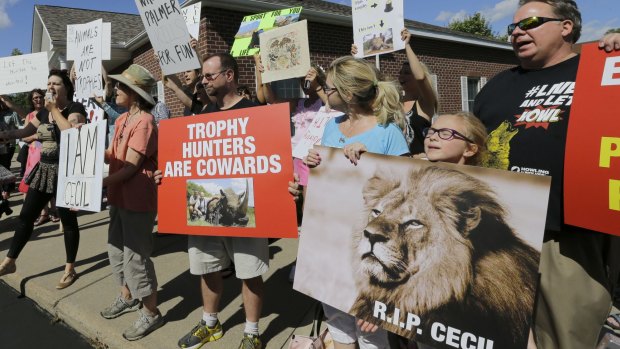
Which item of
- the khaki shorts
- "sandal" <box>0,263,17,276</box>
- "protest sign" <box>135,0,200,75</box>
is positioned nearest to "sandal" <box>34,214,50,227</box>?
"sandal" <box>0,263,17,276</box>

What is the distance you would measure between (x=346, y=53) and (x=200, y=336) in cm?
943

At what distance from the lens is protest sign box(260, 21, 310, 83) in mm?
3221

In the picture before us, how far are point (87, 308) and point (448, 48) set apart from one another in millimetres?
14289

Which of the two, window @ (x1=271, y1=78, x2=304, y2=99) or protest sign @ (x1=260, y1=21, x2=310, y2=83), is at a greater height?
window @ (x1=271, y1=78, x2=304, y2=99)

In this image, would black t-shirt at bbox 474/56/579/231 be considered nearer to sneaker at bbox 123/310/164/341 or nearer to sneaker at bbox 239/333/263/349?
sneaker at bbox 239/333/263/349

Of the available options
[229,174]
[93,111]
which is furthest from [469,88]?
[229,174]

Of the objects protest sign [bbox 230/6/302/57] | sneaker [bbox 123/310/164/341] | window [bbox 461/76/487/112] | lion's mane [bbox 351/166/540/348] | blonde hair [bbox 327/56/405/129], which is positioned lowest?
sneaker [bbox 123/310/164/341]

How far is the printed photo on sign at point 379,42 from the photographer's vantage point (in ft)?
11.8

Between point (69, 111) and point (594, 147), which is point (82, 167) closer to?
point (69, 111)

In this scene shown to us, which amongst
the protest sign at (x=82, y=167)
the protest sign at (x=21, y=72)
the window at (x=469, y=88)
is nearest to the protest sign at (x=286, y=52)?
the protest sign at (x=82, y=167)

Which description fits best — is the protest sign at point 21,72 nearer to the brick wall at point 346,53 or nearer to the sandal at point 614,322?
the brick wall at point 346,53

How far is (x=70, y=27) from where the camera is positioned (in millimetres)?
3854

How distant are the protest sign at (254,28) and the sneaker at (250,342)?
9.04ft

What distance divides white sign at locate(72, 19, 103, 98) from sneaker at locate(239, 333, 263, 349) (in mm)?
2528
